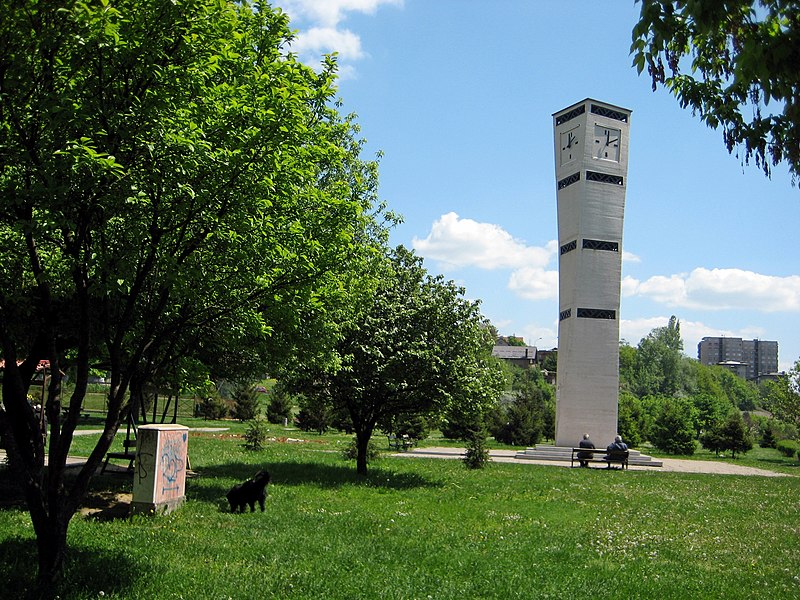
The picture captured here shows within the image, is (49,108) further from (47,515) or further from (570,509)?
(570,509)

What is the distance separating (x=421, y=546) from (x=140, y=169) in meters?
6.34

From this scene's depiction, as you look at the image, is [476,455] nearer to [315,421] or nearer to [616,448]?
[616,448]

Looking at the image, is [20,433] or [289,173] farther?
[289,173]

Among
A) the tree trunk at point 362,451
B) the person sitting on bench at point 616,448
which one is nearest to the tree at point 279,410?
the person sitting on bench at point 616,448

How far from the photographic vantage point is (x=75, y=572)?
7.30 m

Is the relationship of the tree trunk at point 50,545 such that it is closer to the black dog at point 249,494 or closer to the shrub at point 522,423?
the black dog at point 249,494

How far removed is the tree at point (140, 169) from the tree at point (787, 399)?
44.6 m

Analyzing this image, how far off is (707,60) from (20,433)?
7.31 metres

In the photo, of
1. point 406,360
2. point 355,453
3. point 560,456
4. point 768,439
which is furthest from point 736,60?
point 768,439

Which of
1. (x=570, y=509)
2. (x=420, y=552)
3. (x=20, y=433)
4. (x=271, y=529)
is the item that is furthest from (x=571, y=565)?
(x=20, y=433)

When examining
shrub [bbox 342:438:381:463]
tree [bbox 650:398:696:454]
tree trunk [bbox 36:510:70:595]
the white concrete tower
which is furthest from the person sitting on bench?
tree trunk [bbox 36:510:70:595]

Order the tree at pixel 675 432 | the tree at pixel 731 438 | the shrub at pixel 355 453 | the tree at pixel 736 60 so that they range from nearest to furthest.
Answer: the tree at pixel 736 60 → the shrub at pixel 355 453 → the tree at pixel 675 432 → the tree at pixel 731 438

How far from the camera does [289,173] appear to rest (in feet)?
25.2

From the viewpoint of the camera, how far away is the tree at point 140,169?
6191 mm
